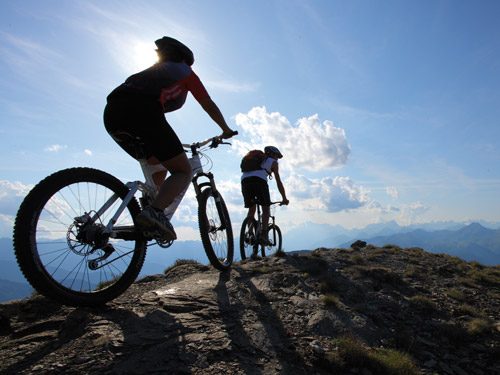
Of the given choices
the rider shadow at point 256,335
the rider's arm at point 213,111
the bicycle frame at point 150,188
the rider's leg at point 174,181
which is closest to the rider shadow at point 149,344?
the rider shadow at point 256,335

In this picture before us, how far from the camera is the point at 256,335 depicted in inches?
119

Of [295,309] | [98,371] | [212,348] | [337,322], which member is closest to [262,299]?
A: [295,309]

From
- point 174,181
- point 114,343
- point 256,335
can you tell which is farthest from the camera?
point 174,181

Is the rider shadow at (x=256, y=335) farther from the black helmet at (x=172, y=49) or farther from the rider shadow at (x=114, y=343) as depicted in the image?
the black helmet at (x=172, y=49)

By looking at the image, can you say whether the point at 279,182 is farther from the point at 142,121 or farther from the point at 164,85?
the point at 142,121

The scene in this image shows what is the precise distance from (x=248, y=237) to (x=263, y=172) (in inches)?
84.1

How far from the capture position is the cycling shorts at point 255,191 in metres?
8.47

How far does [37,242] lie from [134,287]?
2308 millimetres

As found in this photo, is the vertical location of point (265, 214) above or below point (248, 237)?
above

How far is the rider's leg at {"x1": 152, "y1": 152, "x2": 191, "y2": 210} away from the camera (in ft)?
12.0

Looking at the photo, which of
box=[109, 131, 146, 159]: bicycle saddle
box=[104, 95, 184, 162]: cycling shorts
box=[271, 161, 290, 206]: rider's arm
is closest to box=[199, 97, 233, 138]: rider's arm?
box=[104, 95, 184, 162]: cycling shorts

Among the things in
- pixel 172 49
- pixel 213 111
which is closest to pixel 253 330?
pixel 213 111

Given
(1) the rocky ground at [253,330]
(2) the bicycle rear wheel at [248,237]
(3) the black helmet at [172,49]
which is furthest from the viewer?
(2) the bicycle rear wheel at [248,237]

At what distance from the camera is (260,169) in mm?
8523
